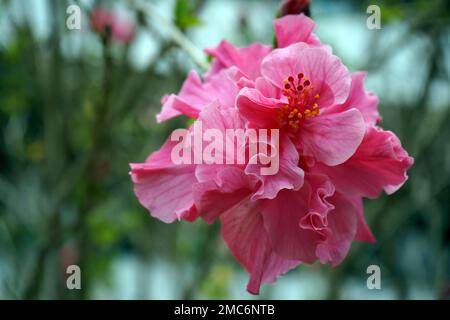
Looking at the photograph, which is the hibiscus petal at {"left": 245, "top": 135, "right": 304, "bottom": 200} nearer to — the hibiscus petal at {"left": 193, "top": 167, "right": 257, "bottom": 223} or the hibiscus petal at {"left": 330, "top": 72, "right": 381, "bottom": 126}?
the hibiscus petal at {"left": 193, "top": 167, "right": 257, "bottom": 223}

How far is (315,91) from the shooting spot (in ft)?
2.35

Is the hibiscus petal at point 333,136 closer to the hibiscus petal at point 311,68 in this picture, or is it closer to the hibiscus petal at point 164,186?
the hibiscus petal at point 311,68

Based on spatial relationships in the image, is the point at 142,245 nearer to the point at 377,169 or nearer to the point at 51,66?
the point at 51,66

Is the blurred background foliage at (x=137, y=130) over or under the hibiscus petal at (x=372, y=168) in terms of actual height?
over

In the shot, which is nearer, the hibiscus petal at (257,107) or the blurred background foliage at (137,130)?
the hibiscus petal at (257,107)

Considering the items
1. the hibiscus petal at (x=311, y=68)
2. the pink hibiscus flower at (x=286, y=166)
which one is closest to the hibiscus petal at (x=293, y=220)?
the pink hibiscus flower at (x=286, y=166)

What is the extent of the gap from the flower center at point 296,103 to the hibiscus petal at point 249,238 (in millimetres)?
112

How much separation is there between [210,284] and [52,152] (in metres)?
1.07

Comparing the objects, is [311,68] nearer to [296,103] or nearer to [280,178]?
[296,103]

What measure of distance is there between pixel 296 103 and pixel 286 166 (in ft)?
0.29

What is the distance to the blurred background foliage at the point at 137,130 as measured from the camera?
4.86 ft

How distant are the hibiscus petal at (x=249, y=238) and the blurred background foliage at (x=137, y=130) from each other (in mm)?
466

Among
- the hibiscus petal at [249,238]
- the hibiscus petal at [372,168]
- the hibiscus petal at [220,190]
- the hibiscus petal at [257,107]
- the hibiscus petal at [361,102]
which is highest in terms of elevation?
the hibiscus petal at [361,102]
